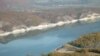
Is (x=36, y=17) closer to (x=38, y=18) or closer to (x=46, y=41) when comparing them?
(x=38, y=18)

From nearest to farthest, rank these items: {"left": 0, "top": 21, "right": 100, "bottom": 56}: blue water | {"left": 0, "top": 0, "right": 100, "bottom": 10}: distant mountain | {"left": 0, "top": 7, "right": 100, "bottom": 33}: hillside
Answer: {"left": 0, "top": 21, "right": 100, "bottom": 56}: blue water → {"left": 0, "top": 7, "right": 100, "bottom": 33}: hillside → {"left": 0, "top": 0, "right": 100, "bottom": 10}: distant mountain

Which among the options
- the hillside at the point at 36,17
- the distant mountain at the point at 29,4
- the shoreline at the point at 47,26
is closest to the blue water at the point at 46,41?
the shoreline at the point at 47,26

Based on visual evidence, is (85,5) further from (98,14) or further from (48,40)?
(48,40)

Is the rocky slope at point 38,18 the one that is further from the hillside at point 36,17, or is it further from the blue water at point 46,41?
the blue water at point 46,41

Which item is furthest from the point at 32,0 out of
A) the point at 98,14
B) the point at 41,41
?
the point at 98,14

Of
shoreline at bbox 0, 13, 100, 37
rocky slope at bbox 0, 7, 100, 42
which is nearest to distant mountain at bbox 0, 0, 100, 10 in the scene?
rocky slope at bbox 0, 7, 100, 42

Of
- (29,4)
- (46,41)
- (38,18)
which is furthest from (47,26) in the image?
(29,4)

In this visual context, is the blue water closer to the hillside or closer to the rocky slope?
the rocky slope

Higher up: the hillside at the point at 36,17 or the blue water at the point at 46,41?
the hillside at the point at 36,17
